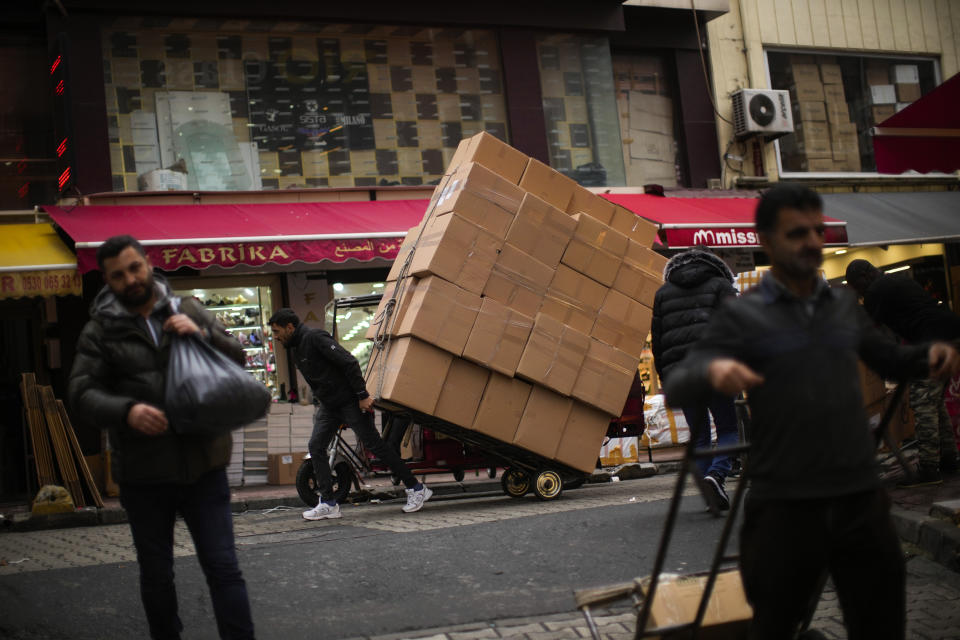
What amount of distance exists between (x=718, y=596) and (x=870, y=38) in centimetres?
1727

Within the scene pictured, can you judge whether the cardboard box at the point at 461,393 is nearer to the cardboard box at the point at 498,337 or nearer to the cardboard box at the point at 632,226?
the cardboard box at the point at 498,337

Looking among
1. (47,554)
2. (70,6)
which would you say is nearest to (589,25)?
(70,6)

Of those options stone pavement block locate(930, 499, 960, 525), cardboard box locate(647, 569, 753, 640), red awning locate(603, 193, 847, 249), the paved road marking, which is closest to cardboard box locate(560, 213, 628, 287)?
the paved road marking

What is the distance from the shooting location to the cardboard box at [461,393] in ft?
26.2

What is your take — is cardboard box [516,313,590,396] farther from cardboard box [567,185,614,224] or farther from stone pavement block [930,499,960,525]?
stone pavement block [930,499,960,525]

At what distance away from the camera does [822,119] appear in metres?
17.9

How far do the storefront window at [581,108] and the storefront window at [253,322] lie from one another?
504cm

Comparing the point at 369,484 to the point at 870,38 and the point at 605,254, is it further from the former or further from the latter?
the point at 870,38

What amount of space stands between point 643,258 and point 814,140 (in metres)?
10.4

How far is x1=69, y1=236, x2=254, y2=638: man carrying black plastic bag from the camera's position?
11.9 feet

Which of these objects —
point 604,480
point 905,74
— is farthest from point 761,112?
point 604,480

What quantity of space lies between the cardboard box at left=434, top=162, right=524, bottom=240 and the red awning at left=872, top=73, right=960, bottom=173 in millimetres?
2766

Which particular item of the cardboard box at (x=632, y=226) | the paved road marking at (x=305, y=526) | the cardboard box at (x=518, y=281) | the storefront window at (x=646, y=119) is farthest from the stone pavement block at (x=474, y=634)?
the storefront window at (x=646, y=119)

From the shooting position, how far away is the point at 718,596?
3.37 m
